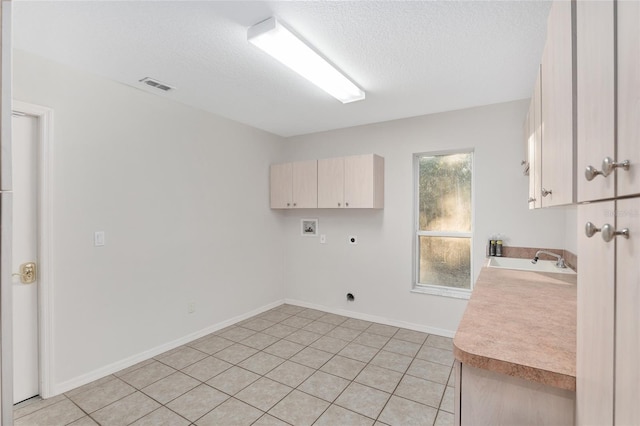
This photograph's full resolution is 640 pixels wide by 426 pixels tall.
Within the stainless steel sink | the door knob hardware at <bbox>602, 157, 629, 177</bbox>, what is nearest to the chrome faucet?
the stainless steel sink

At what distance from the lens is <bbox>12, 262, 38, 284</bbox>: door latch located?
2.24 metres

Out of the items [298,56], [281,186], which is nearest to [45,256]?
[298,56]

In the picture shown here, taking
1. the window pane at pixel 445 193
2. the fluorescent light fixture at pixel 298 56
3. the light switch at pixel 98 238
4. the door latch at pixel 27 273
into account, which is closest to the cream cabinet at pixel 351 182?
the window pane at pixel 445 193

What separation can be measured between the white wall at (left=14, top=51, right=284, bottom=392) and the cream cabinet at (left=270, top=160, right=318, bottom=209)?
0.41m

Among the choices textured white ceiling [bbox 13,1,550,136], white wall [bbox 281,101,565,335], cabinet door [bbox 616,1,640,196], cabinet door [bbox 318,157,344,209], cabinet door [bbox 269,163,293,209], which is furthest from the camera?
cabinet door [bbox 269,163,293,209]

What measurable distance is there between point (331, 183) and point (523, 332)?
3.01 meters

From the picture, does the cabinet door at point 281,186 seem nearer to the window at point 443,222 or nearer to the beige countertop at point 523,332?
the window at point 443,222

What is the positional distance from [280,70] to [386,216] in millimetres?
2216

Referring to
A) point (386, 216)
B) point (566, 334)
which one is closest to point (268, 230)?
point (386, 216)

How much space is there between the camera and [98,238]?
2611mm

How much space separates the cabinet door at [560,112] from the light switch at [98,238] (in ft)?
10.4

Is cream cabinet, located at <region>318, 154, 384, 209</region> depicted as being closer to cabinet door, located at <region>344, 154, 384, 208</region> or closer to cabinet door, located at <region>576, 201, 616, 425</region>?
cabinet door, located at <region>344, 154, 384, 208</region>

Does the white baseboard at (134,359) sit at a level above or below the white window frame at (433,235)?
below

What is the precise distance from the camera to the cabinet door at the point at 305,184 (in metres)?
4.14
